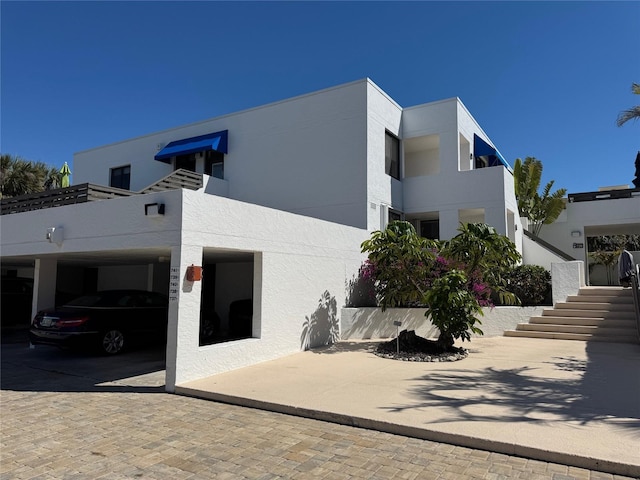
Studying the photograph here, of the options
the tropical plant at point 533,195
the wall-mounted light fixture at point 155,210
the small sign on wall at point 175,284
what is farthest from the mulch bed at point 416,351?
the tropical plant at point 533,195

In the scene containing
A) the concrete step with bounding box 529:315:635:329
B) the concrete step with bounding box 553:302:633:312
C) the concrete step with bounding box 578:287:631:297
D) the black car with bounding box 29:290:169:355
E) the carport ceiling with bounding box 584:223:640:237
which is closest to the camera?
the black car with bounding box 29:290:169:355

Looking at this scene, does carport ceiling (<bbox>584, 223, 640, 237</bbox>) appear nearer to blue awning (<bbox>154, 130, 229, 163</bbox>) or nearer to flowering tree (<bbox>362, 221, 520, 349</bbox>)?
flowering tree (<bbox>362, 221, 520, 349</bbox>)

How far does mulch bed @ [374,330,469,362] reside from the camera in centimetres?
922

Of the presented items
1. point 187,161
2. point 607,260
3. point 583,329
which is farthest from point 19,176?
point 607,260

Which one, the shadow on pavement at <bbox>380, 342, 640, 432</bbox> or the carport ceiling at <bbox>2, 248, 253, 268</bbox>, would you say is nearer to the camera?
the shadow on pavement at <bbox>380, 342, 640, 432</bbox>

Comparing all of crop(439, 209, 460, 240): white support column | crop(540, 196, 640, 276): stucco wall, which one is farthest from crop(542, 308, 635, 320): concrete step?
crop(540, 196, 640, 276): stucco wall

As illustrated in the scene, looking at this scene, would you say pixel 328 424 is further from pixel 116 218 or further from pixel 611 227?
pixel 611 227

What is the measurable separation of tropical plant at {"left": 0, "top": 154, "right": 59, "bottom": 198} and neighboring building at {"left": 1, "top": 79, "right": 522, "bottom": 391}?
5.93 feet

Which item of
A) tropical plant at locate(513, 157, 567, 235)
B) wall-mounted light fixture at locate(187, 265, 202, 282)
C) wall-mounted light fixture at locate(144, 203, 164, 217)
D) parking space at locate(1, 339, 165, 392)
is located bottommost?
parking space at locate(1, 339, 165, 392)

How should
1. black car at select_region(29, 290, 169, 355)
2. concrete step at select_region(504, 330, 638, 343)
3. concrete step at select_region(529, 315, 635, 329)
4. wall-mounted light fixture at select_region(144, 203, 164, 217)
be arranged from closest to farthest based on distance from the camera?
wall-mounted light fixture at select_region(144, 203, 164, 217), black car at select_region(29, 290, 169, 355), concrete step at select_region(504, 330, 638, 343), concrete step at select_region(529, 315, 635, 329)

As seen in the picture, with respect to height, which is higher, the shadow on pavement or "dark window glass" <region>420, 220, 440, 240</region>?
"dark window glass" <region>420, 220, 440, 240</region>

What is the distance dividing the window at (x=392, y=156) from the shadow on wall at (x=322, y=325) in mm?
6122

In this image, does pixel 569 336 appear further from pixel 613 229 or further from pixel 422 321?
pixel 613 229

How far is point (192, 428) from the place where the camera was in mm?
5320
